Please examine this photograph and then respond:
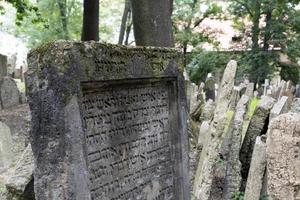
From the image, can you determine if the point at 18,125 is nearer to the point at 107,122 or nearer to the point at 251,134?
the point at 251,134

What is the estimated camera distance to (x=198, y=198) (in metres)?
4.96

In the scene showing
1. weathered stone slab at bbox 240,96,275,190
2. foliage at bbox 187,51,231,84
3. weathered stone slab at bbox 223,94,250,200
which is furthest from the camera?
foliage at bbox 187,51,231,84

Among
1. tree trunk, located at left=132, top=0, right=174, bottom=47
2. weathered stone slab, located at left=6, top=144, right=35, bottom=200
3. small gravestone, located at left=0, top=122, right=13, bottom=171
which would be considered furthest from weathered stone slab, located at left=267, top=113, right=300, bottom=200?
small gravestone, located at left=0, top=122, right=13, bottom=171

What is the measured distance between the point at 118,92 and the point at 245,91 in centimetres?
1159

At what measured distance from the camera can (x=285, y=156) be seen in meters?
4.02

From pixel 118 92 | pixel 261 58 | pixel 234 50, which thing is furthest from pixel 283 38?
pixel 118 92

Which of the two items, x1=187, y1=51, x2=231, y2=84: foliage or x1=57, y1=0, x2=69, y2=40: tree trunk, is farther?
x1=187, y1=51, x2=231, y2=84: foliage

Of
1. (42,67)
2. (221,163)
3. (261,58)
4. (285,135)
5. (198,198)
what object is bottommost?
(198,198)

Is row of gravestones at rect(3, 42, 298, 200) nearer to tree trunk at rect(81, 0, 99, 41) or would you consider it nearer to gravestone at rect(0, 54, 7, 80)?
tree trunk at rect(81, 0, 99, 41)

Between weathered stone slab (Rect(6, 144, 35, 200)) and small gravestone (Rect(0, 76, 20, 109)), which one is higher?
small gravestone (Rect(0, 76, 20, 109))

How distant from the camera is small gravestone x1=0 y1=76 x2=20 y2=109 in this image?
11.6 metres

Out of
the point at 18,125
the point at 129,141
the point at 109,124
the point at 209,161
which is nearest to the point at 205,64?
the point at 18,125

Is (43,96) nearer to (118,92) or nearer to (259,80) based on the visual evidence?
(118,92)

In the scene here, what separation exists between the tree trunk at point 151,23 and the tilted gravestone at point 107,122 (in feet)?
7.47
